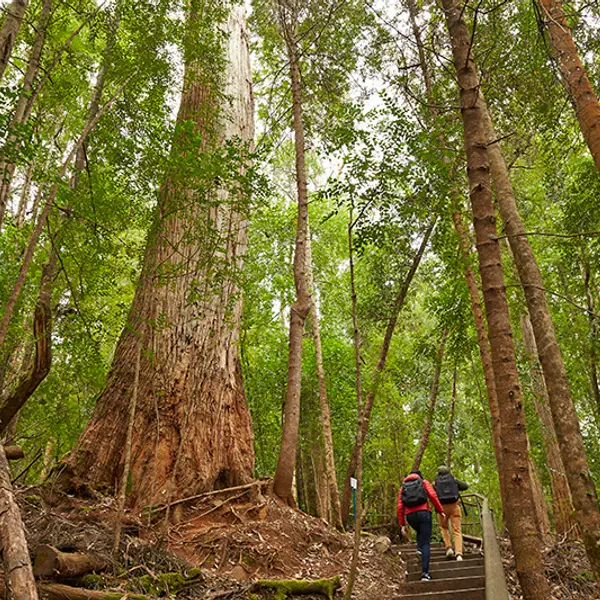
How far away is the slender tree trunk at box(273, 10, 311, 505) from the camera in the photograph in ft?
21.5

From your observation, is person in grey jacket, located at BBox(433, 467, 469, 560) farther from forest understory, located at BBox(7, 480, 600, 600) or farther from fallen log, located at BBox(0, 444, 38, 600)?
fallen log, located at BBox(0, 444, 38, 600)

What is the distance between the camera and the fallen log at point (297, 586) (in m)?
4.58

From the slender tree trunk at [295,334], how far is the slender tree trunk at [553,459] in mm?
5037

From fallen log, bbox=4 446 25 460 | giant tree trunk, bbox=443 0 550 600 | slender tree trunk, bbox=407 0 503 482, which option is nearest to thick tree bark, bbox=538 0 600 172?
giant tree trunk, bbox=443 0 550 600

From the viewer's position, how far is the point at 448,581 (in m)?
5.70

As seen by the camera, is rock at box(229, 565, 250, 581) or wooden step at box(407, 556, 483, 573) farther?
wooden step at box(407, 556, 483, 573)

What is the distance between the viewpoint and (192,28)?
23.1 feet

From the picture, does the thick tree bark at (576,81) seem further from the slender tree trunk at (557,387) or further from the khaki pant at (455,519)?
the khaki pant at (455,519)

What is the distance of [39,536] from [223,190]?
556cm

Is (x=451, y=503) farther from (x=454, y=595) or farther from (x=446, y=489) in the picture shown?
(x=454, y=595)

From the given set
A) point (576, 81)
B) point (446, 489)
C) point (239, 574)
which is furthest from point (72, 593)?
point (576, 81)

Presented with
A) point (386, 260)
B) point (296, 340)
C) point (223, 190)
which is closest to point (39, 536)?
point (296, 340)

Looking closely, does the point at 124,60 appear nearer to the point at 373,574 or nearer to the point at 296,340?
the point at 296,340

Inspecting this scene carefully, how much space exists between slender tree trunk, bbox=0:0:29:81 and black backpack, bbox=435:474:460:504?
23.8 feet
